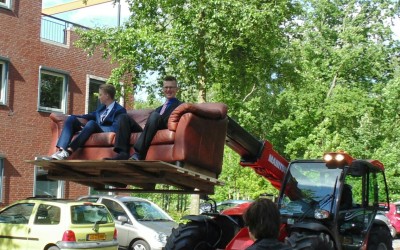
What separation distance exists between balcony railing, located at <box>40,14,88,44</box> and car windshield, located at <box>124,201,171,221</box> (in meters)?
10.1

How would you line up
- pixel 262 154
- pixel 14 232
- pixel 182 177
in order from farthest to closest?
1. pixel 14 232
2. pixel 262 154
3. pixel 182 177

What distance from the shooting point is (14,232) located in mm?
12938

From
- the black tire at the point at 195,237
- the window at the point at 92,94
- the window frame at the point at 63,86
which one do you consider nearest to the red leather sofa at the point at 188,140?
the black tire at the point at 195,237

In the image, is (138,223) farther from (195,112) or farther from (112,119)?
(195,112)

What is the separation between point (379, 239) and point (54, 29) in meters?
18.5

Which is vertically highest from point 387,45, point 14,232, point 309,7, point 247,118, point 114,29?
point 309,7

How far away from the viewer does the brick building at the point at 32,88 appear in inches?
880

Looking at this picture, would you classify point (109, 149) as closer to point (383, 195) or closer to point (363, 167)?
point (363, 167)

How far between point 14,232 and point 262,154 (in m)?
6.81

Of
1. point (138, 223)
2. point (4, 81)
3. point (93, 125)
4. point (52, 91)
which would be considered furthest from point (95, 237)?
point (52, 91)

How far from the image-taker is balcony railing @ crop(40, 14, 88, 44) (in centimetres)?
2430

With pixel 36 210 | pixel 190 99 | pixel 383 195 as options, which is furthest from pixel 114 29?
pixel 383 195

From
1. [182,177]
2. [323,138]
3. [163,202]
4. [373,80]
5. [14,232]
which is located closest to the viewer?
[182,177]

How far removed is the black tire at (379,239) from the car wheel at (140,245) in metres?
7.37
